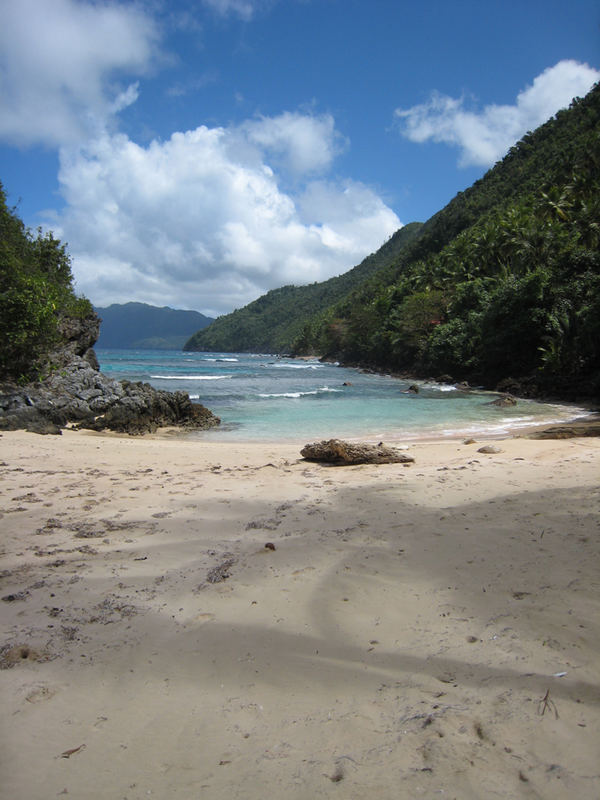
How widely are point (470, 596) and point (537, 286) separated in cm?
2865

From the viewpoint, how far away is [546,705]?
185 cm

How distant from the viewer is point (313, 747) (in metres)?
1.71

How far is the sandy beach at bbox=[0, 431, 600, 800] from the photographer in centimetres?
161

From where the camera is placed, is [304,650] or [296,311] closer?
[304,650]

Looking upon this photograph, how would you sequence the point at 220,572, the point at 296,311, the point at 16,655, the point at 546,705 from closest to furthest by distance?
the point at 546,705, the point at 16,655, the point at 220,572, the point at 296,311

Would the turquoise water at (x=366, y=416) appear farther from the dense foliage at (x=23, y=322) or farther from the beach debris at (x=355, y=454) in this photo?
the dense foliage at (x=23, y=322)

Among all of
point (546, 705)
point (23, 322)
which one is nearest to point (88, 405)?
point (23, 322)

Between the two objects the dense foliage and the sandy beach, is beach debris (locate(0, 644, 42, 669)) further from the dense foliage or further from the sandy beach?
the dense foliage

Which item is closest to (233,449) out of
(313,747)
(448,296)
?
(313,747)

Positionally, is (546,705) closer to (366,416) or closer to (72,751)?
(72,751)

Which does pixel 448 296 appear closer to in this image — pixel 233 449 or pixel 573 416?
pixel 573 416

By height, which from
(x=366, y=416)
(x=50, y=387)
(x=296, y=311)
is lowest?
(x=366, y=416)

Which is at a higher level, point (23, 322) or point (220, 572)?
point (23, 322)

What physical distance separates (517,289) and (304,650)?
3048 centimetres
